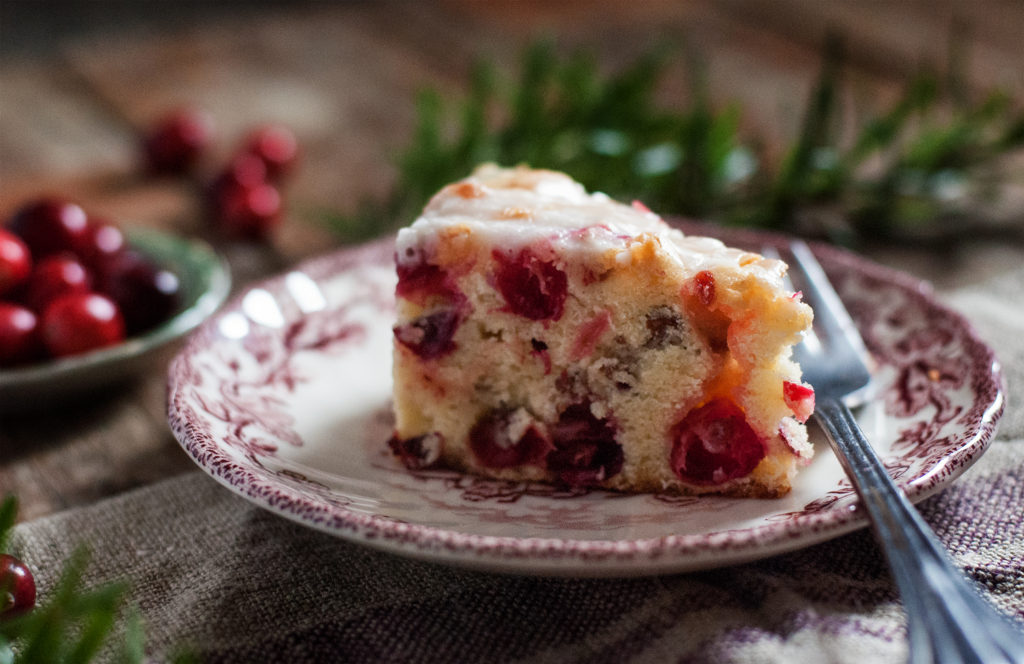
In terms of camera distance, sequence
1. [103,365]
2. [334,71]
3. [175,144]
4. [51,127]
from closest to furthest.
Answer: [103,365] → [175,144] → [51,127] → [334,71]

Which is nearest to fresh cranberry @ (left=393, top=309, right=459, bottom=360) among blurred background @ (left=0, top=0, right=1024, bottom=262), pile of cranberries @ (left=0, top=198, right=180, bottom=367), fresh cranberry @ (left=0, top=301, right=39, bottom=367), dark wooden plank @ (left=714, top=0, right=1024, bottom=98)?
pile of cranberries @ (left=0, top=198, right=180, bottom=367)

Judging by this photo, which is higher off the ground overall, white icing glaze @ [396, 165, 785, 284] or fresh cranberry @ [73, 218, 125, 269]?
white icing glaze @ [396, 165, 785, 284]

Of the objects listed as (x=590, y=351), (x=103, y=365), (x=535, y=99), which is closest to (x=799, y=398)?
(x=590, y=351)

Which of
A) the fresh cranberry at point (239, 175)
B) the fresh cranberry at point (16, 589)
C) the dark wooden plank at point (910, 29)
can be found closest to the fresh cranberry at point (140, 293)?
the fresh cranberry at point (239, 175)

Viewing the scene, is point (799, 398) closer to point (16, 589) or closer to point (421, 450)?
point (421, 450)

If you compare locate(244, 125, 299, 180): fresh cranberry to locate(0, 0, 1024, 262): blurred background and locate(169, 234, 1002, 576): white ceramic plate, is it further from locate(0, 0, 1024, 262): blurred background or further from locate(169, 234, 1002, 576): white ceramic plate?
locate(169, 234, 1002, 576): white ceramic plate

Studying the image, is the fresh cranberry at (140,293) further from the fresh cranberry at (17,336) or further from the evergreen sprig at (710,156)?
the evergreen sprig at (710,156)
